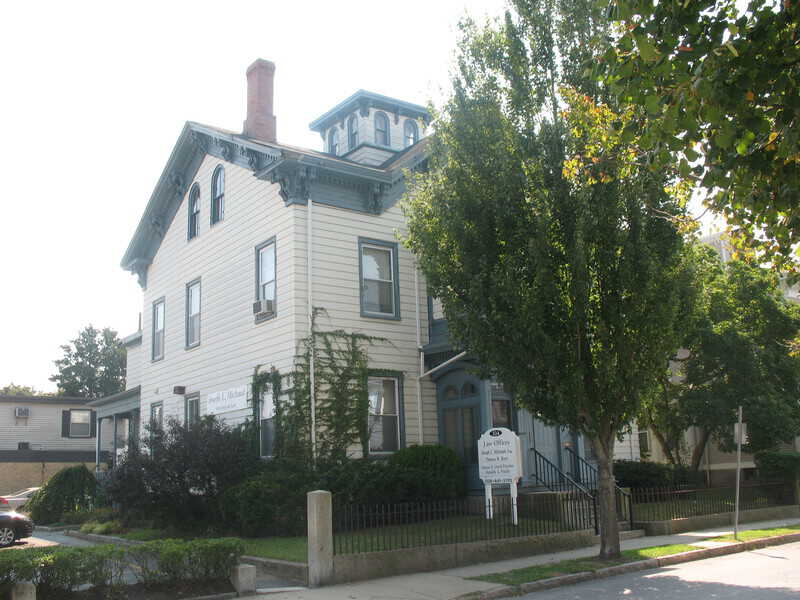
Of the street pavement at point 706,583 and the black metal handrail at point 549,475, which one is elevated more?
the black metal handrail at point 549,475

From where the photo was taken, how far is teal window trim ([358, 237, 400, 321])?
1945cm

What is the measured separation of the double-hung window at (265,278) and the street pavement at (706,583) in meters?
9.92

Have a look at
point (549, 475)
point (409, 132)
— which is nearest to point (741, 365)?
point (549, 475)

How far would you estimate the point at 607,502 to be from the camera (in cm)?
1352

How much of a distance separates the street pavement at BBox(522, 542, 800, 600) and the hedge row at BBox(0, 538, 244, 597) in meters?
4.44

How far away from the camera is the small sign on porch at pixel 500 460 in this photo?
15156mm

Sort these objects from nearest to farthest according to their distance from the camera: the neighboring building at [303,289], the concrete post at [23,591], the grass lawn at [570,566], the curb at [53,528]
Answer: the concrete post at [23,591]
the grass lawn at [570,566]
the neighboring building at [303,289]
the curb at [53,528]

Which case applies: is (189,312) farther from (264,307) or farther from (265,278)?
Answer: (264,307)

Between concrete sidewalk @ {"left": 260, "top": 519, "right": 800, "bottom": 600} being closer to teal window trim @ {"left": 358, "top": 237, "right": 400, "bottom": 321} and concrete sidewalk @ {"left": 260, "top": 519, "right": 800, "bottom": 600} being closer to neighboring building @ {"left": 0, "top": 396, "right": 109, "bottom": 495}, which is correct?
teal window trim @ {"left": 358, "top": 237, "right": 400, "bottom": 321}

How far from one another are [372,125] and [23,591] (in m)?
20.9

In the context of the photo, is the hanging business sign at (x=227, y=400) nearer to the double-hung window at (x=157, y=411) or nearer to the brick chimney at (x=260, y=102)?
the double-hung window at (x=157, y=411)

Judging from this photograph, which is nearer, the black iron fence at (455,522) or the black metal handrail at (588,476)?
the black iron fence at (455,522)

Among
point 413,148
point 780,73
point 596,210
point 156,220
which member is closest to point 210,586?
point 596,210

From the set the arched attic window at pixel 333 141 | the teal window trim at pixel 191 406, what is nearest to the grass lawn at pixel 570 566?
the teal window trim at pixel 191 406
